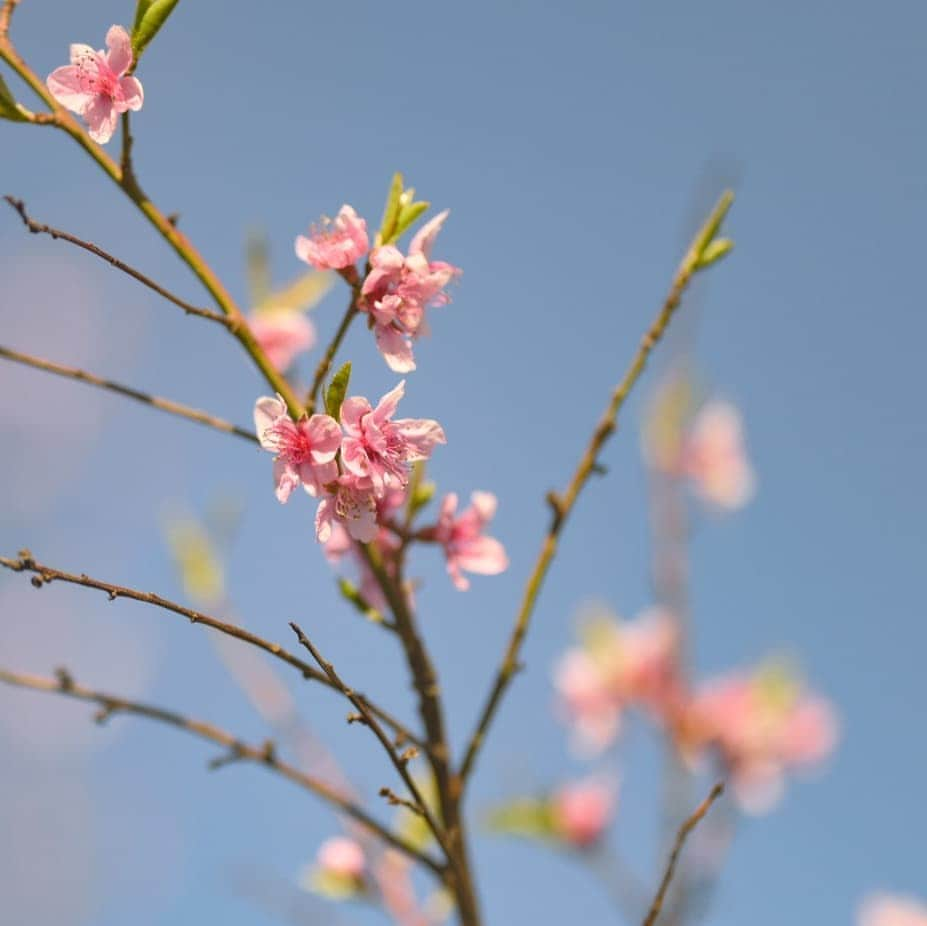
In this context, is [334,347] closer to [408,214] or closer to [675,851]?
[408,214]

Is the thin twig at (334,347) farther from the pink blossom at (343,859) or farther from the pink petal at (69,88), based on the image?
the pink blossom at (343,859)

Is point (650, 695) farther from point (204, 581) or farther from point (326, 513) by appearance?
point (326, 513)

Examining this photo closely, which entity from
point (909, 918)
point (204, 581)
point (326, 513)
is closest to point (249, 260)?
point (204, 581)

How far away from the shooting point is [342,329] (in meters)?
1.17

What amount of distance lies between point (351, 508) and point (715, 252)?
27.7 inches

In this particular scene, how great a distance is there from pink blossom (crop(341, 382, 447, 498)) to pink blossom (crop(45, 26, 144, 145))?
1.45ft

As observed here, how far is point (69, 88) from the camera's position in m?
1.13

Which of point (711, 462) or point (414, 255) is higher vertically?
point (711, 462)

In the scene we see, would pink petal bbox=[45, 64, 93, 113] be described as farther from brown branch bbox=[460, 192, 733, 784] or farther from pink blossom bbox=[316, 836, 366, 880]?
pink blossom bbox=[316, 836, 366, 880]

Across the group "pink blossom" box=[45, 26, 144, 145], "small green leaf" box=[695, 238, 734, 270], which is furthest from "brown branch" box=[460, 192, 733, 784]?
"pink blossom" box=[45, 26, 144, 145]

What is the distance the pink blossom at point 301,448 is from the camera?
1.03 meters

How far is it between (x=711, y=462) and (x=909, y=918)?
1.75m

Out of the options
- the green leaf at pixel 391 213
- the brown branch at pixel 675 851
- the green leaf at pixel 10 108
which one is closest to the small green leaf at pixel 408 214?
the green leaf at pixel 391 213

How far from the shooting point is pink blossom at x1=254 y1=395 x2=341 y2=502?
1028 millimetres
